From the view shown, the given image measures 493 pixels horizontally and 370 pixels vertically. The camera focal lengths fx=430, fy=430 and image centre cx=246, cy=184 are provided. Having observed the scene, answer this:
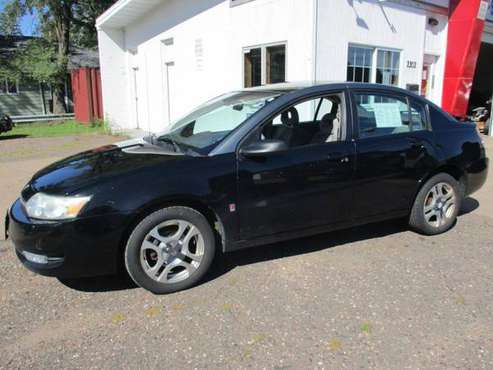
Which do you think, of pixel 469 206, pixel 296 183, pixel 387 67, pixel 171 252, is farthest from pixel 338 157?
pixel 387 67

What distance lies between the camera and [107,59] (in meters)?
15.2

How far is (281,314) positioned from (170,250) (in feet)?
3.21

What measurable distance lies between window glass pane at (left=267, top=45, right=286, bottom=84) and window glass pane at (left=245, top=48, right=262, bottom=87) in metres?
0.29

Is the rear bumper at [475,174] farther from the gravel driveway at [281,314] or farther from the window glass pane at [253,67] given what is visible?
the window glass pane at [253,67]

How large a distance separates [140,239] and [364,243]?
2.38m

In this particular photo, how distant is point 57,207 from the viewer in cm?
308

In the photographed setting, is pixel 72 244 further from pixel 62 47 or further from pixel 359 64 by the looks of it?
pixel 62 47

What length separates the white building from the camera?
27.5 ft

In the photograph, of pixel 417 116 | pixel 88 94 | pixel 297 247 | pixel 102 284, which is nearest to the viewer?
pixel 102 284

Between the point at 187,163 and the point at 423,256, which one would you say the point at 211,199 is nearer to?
the point at 187,163

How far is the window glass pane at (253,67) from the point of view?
9.45 m

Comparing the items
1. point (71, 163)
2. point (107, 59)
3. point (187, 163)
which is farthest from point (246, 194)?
point (107, 59)

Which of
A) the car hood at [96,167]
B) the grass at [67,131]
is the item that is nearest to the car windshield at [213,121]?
the car hood at [96,167]

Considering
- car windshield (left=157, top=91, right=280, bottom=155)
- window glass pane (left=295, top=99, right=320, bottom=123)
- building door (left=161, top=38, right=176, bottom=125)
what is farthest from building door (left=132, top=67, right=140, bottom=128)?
window glass pane (left=295, top=99, right=320, bottom=123)
